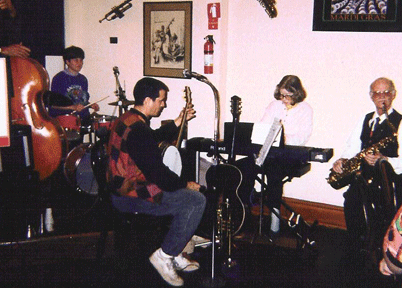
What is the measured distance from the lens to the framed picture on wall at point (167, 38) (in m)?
5.01

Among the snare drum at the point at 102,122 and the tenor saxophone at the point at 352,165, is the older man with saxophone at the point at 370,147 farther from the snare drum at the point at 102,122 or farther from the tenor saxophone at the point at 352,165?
the snare drum at the point at 102,122

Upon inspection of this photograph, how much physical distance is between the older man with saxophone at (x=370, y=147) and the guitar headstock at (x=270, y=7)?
1.07 m

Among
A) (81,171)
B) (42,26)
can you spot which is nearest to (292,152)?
(81,171)

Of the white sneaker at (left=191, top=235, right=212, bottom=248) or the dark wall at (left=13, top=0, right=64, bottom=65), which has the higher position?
the dark wall at (left=13, top=0, right=64, bottom=65)

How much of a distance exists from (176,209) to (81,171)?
6.52ft

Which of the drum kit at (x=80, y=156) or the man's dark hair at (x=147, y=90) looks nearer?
the man's dark hair at (x=147, y=90)

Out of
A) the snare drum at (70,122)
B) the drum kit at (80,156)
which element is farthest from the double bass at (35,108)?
the snare drum at (70,122)

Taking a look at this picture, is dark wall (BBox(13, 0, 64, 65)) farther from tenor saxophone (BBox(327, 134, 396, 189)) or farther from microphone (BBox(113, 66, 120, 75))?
tenor saxophone (BBox(327, 134, 396, 189))

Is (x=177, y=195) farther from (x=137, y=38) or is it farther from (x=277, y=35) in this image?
(x=137, y=38)

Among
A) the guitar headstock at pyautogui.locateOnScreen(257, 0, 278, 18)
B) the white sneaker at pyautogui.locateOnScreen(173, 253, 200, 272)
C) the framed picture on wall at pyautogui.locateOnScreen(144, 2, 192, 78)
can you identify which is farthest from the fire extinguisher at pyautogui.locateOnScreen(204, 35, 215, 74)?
the white sneaker at pyautogui.locateOnScreen(173, 253, 200, 272)

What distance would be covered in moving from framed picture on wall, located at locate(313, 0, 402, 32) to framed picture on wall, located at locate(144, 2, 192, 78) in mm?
1355

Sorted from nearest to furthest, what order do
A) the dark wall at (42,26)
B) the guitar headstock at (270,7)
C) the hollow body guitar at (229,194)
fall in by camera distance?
the hollow body guitar at (229,194)
the guitar headstock at (270,7)
the dark wall at (42,26)

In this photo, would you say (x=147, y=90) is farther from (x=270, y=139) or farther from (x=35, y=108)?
(x=35, y=108)

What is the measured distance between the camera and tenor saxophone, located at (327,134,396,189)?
3.83 meters
